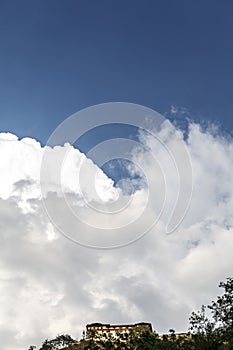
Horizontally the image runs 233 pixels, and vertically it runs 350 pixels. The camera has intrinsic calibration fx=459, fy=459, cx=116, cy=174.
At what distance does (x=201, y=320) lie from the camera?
2584 inches

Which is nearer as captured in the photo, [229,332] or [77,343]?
[229,332]

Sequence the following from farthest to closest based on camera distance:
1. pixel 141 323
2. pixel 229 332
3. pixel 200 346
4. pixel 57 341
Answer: pixel 141 323 → pixel 57 341 → pixel 200 346 → pixel 229 332

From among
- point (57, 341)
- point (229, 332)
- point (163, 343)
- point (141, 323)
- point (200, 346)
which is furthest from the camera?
point (141, 323)

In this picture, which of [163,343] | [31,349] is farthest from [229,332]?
[31,349]

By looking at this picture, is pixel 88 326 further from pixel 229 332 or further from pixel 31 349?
pixel 229 332

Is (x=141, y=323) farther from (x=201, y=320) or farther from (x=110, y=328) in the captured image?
(x=201, y=320)

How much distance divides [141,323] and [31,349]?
50460mm

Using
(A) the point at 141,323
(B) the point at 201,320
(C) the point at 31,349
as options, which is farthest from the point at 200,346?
(A) the point at 141,323

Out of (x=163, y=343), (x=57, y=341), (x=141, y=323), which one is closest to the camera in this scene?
(x=163, y=343)

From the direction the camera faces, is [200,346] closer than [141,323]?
Yes

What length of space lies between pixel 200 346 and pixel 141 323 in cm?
6505

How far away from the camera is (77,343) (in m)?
81.3

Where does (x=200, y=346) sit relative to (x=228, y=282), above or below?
below

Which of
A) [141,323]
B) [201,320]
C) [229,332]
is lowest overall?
[229,332]
